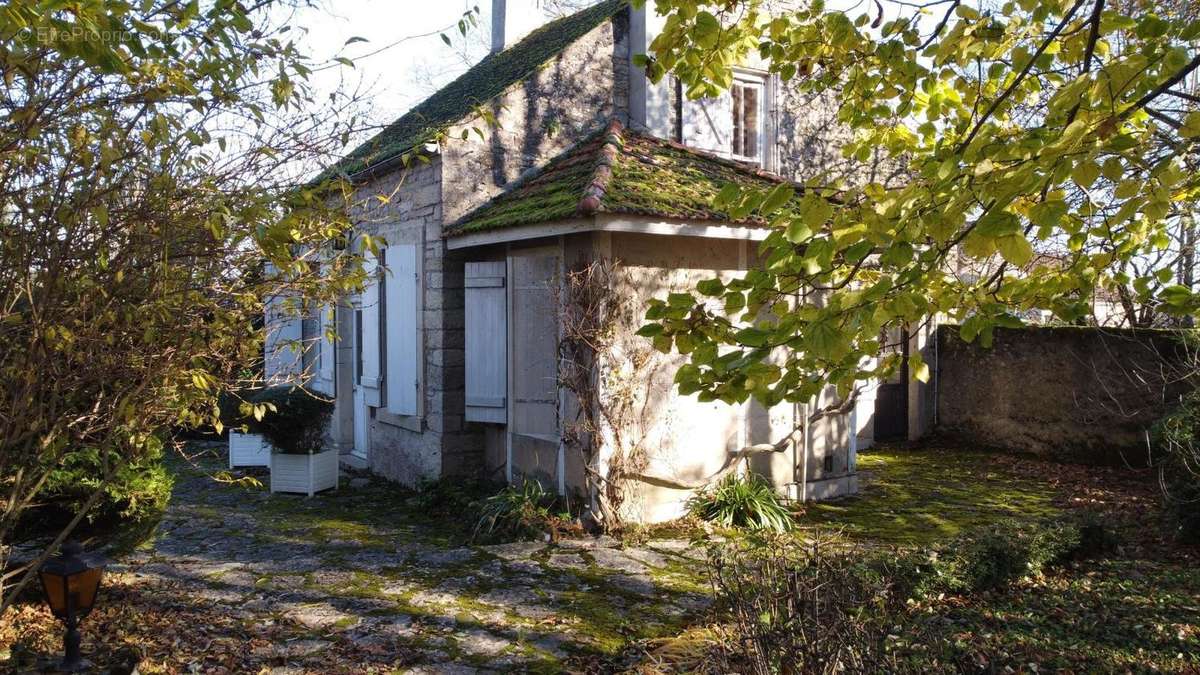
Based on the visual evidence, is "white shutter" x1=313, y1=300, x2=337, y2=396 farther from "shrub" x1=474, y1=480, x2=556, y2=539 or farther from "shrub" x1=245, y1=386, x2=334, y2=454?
"shrub" x1=474, y1=480, x2=556, y2=539

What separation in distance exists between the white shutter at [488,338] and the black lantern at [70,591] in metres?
4.54

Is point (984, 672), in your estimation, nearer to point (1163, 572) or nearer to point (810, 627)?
point (810, 627)

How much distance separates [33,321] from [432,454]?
5878 millimetres

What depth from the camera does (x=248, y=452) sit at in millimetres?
11484

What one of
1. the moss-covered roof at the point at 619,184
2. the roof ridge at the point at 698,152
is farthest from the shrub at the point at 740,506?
the roof ridge at the point at 698,152

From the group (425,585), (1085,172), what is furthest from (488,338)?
(1085,172)

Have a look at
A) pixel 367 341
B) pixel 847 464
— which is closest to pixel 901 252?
pixel 847 464

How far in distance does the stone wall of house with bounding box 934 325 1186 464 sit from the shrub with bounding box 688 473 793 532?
4128mm

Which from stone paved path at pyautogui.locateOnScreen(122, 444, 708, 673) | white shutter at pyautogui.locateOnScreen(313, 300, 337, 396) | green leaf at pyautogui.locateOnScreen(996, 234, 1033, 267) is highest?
green leaf at pyautogui.locateOnScreen(996, 234, 1033, 267)

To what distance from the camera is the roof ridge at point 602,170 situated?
280 inches

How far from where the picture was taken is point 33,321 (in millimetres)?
3711

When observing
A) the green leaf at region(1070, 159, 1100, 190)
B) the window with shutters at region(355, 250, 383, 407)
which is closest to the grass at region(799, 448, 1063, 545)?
the green leaf at region(1070, 159, 1100, 190)

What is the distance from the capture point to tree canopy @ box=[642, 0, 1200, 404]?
249 centimetres

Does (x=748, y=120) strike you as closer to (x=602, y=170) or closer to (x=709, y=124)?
(x=709, y=124)
